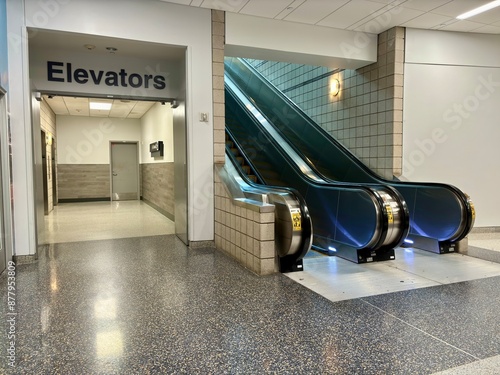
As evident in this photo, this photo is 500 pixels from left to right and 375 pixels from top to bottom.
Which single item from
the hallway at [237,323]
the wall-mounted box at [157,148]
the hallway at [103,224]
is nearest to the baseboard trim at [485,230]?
the hallway at [237,323]

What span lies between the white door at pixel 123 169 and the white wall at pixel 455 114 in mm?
9100

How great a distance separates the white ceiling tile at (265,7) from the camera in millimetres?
4587

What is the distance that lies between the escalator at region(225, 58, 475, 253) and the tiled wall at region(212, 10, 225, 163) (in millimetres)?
1669

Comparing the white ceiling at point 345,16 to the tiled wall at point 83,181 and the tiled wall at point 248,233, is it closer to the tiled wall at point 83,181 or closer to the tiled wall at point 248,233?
the tiled wall at point 248,233

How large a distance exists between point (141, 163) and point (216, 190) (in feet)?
24.7

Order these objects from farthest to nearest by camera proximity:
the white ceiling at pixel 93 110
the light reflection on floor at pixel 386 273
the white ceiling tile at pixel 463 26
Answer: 1. the white ceiling at pixel 93 110
2. the white ceiling tile at pixel 463 26
3. the light reflection on floor at pixel 386 273

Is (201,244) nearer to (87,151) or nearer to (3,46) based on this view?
(3,46)

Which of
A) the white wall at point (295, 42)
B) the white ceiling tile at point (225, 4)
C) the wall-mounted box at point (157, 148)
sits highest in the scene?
the white ceiling tile at point (225, 4)

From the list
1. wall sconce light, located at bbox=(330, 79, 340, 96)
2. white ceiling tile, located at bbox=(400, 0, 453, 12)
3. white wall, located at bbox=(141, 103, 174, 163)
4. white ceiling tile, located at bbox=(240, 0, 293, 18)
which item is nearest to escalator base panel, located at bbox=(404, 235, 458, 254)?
white ceiling tile, located at bbox=(400, 0, 453, 12)

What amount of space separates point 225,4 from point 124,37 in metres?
1.39

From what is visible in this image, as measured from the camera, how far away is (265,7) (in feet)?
15.6

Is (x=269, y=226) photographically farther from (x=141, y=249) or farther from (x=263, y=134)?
(x=263, y=134)

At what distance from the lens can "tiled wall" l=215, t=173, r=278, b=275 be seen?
356 centimetres

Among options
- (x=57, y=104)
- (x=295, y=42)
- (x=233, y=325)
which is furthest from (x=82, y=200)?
(x=233, y=325)
